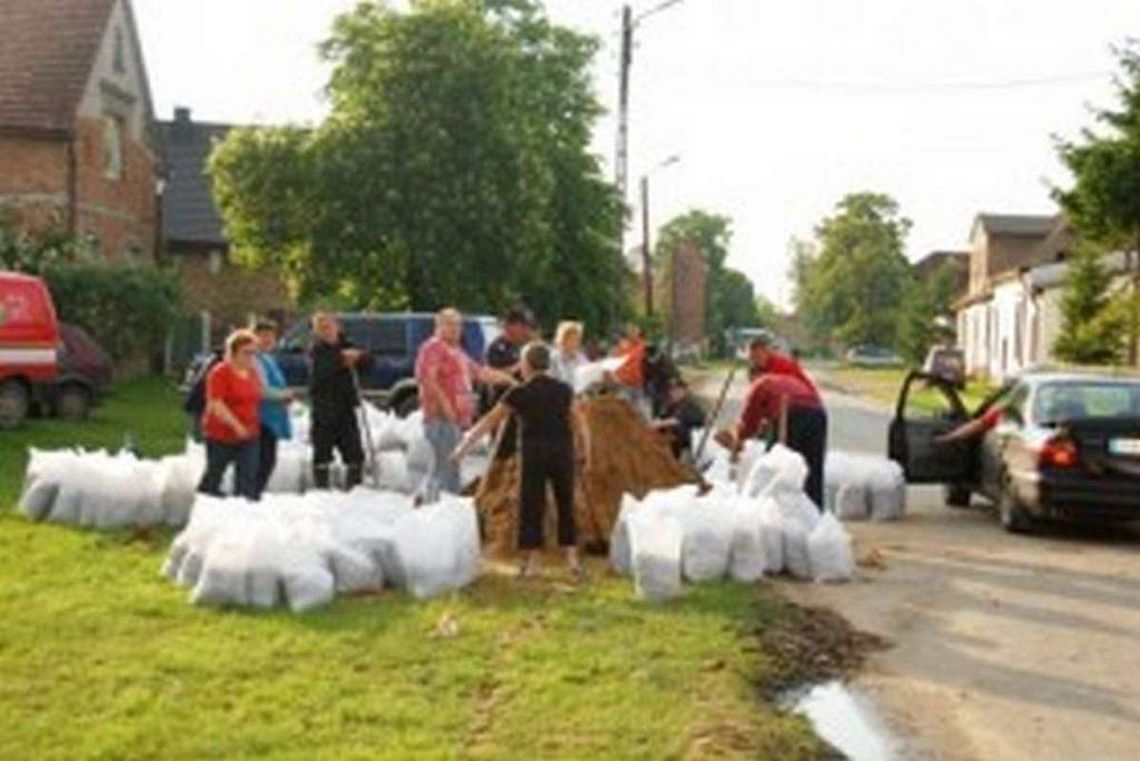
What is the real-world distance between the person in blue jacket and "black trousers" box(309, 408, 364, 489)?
29 cm

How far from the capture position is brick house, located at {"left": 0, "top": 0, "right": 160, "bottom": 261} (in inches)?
1361

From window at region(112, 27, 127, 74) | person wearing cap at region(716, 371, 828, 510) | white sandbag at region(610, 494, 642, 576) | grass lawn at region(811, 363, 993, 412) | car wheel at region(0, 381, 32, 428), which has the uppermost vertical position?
window at region(112, 27, 127, 74)

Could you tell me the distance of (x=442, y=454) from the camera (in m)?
14.5

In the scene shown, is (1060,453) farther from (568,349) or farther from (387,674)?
(387,674)

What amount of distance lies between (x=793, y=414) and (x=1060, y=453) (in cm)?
258

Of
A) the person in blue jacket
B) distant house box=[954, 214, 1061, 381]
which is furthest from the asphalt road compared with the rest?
distant house box=[954, 214, 1061, 381]

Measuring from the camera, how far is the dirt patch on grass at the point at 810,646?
9.19 m

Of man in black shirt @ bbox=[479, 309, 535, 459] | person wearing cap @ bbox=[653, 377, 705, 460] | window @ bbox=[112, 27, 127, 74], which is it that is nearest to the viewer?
man in black shirt @ bbox=[479, 309, 535, 459]

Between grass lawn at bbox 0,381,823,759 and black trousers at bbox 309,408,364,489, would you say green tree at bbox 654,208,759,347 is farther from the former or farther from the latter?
grass lawn at bbox 0,381,823,759

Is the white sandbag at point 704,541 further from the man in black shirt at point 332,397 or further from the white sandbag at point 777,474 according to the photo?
the man in black shirt at point 332,397

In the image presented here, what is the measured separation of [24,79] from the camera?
35.3 metres

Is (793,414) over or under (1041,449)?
over

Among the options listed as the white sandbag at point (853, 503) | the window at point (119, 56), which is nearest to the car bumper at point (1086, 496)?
the white sandbag at point (853, 503)

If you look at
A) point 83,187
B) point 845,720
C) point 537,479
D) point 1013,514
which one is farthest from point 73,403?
point 845,720
